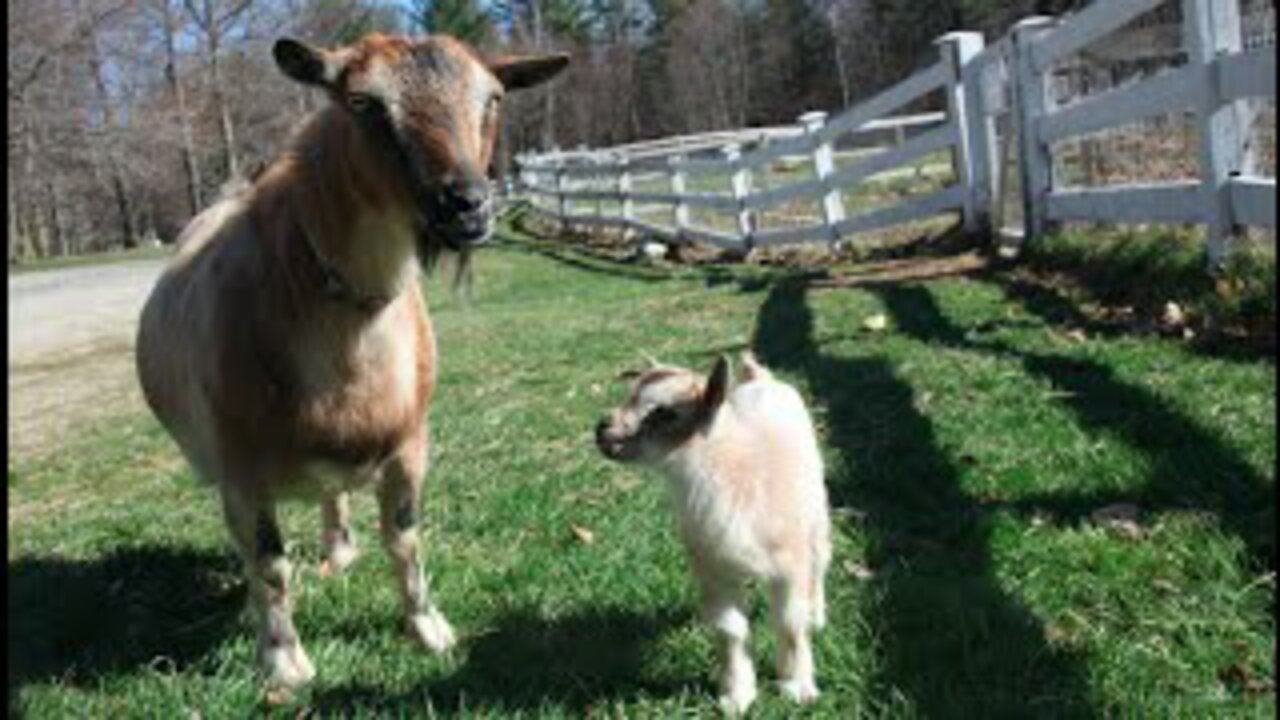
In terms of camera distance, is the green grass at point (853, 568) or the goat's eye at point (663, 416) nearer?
the green grass at point (853, 568)

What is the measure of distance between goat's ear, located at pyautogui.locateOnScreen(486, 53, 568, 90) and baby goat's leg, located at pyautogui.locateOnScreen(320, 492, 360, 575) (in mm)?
1695

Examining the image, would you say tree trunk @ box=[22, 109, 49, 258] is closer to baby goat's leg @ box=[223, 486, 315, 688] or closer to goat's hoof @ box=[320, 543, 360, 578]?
goat's hoof @ box=[320, 543, 360, 578]

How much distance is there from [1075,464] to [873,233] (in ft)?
35.9

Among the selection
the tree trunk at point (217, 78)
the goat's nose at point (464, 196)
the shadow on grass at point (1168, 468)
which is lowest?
the shadow on grass at point (1168, 468)

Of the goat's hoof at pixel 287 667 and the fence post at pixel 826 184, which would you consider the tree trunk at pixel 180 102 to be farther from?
the goat's hoof at pixel 287 667

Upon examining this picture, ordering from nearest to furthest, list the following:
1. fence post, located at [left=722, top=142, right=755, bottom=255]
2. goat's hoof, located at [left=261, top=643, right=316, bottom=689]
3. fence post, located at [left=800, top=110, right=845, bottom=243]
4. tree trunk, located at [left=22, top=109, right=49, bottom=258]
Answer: goat's hoof, located at [left=261, top=643, right=316, bottom=689]
fence post, located at [left=800, top=110, right=845, bottom=243]
fence post, located at [left=722, top=142, right=755, bottom=255]
tree trunk, located at [left=22, top=109, right=49, bottom=258]

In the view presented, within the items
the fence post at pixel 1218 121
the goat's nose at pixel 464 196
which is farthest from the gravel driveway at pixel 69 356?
the fence post at pixel 1218 121

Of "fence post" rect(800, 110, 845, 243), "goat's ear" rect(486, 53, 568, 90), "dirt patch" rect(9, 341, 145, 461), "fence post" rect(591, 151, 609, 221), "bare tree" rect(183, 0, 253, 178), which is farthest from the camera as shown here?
"bare tree" rect(183, 0, 253, 178)

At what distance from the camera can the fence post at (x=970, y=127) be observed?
40.8ft

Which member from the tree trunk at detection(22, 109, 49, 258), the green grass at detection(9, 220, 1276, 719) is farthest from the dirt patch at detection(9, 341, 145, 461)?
the tree trunk at detection(22, 109, 49, 258)

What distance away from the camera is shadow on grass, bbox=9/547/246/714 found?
4414 mm

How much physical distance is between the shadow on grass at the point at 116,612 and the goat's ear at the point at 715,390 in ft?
5.58

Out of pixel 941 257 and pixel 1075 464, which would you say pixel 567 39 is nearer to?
pixel 941 257

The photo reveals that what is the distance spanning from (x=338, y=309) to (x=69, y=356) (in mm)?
12331
